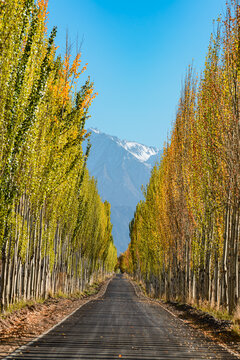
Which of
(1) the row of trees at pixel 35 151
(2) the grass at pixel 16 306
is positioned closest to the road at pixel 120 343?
(2) the grass at pixel 16 306

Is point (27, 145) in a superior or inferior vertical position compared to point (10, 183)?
superior

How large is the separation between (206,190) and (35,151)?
8.05 meters

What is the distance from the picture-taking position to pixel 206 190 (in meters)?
20.5

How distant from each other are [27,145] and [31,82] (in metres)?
2.14

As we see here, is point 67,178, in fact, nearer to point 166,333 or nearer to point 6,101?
point 6,101

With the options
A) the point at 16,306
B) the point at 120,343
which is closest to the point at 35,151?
the point at 16,306

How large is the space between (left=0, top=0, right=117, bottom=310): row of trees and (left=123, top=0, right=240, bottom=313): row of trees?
20.8ft

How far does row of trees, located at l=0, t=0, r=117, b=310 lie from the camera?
13.5m

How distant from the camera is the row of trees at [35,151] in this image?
532 inches

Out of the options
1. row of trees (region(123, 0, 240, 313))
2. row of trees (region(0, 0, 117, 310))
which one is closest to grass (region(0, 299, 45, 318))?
row of trees (region(0, 0, 117, 310))

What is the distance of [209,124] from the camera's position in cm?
1869

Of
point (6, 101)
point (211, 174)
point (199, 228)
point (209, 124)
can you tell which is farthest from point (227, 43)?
point (199, 228)

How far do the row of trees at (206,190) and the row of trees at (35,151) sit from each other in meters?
6.35

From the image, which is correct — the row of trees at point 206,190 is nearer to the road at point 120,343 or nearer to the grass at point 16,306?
the road at point 120,343
